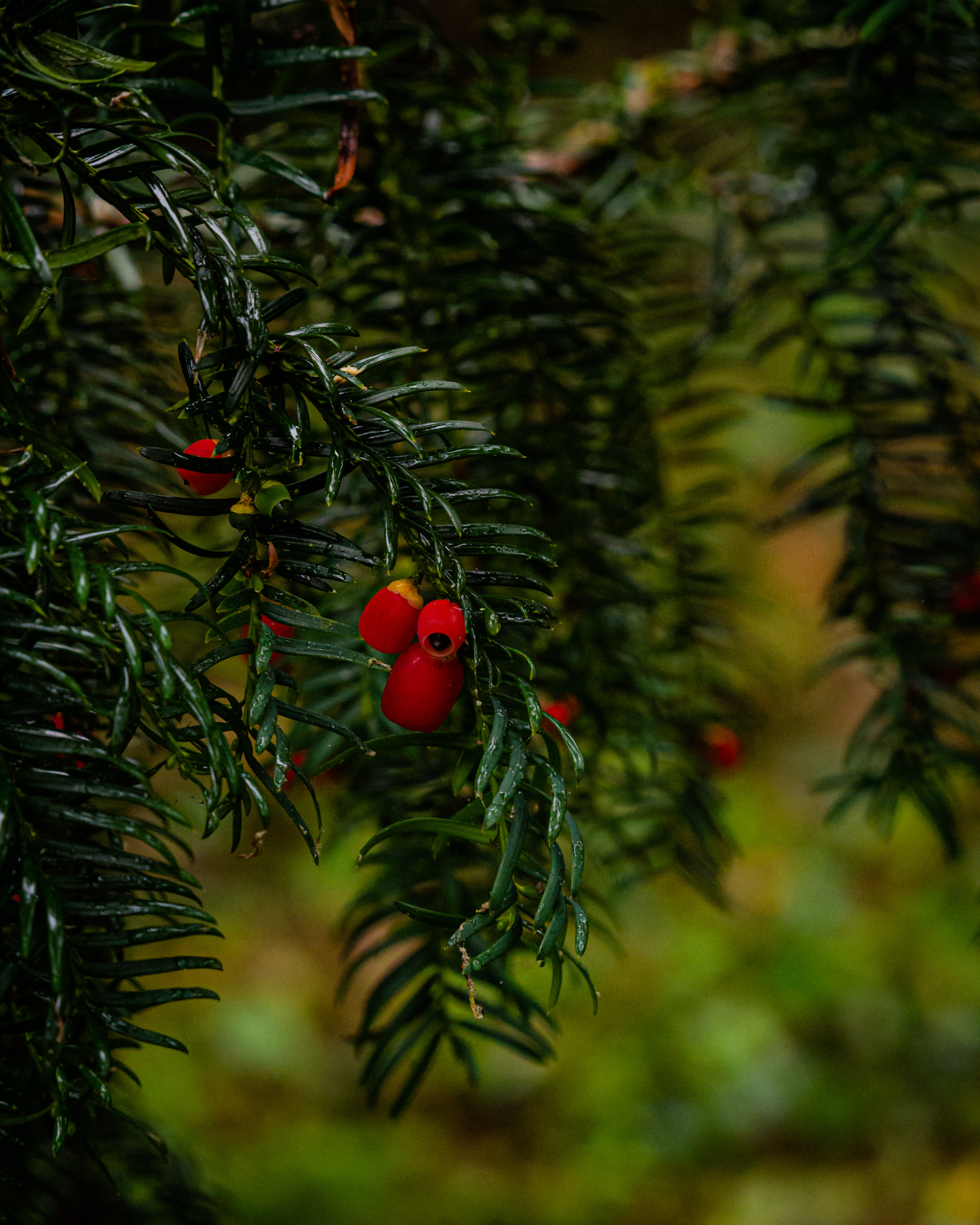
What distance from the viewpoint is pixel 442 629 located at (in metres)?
0.22

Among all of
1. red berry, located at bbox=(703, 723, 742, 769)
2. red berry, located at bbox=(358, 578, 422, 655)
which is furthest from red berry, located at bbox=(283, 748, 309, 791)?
red berry, located at bbox=(703, 723, 742, 769)

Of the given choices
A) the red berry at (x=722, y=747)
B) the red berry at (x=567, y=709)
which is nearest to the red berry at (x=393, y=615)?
the red berry at (x=567, y=709)

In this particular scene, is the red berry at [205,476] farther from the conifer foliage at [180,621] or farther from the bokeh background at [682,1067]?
the bokeh background at [682,1067]

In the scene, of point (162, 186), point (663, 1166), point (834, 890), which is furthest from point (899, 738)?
point (834, 890)

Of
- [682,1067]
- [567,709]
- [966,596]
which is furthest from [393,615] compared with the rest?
[682,1067]

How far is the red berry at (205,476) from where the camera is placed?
0.22 metres

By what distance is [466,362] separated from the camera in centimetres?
46

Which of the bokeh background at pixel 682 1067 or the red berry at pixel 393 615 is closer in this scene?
the red berry at pixel 393 615

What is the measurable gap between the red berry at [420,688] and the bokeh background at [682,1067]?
110 cm

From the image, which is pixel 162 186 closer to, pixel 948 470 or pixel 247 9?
pixel 247 9

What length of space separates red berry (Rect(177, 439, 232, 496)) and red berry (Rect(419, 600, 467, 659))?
61mm

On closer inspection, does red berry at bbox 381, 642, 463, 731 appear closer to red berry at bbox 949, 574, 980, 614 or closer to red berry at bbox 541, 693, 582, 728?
red berry at bbox 541, 693, 582, 728

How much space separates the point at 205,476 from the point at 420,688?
0.08 meters

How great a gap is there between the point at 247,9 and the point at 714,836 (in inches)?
16.6
